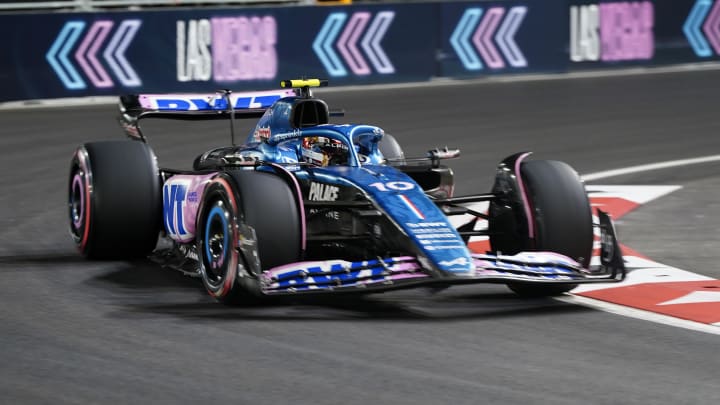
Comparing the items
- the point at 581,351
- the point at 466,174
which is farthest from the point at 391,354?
the point at 466,174

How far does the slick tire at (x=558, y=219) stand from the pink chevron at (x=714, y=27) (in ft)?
58.8

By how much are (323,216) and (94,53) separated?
1177cm

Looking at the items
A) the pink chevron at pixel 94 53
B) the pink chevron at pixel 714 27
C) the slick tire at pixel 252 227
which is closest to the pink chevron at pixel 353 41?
the pink chevron at pixel 94 53

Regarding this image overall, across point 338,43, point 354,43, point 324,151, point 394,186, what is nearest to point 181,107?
point 324,151

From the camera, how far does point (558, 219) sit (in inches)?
347

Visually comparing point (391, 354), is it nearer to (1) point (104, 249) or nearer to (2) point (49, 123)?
(1) point (104, 249)

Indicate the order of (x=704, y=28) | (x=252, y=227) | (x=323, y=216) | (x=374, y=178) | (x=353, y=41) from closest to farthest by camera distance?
(x=252, y=227) → (x=374, y=178) → (x=323, y=216) → (x=353, y=41) → (x=704, y=28)

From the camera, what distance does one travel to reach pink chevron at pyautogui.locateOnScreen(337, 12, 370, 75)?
2228 centimetres

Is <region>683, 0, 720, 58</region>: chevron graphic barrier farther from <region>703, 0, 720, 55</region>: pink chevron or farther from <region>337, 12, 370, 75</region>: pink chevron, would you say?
<region>337, 12, 370, 75</region>: pink chevron

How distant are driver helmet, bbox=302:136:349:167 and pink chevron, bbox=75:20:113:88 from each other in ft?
36.2

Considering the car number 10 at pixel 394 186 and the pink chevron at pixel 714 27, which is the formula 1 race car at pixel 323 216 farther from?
the pink chevron at pixel 714 27

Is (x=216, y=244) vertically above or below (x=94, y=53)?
above

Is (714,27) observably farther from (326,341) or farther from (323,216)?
(326,341)

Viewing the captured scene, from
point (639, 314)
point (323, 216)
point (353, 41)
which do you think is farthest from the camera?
point (353, 41)
